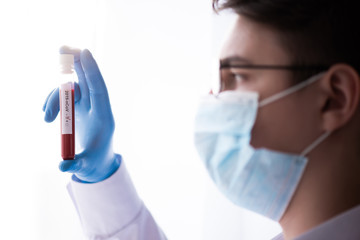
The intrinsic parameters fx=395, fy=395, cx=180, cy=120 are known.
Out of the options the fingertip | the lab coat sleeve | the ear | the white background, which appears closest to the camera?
the ear

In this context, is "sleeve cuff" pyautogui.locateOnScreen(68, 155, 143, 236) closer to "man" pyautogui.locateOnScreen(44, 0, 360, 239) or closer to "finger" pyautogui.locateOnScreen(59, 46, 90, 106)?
"finger" pyautogui.locateOnScreen(59, 46, 90, 106)

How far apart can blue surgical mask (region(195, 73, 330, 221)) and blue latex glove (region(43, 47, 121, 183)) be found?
0.32m

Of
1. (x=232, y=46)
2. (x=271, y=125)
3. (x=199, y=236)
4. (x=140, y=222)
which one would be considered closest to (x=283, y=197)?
(x=271, y=125)

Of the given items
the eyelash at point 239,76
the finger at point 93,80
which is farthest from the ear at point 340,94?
the finger at point 93,80

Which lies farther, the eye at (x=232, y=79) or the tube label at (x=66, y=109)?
the tube label at (x=66, y=109)

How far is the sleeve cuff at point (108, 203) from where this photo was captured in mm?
1179

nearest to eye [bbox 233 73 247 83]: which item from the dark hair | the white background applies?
the dark hair

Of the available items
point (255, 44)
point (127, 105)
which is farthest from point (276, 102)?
point (127, 105)

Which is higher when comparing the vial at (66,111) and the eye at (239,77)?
the eye at (239,77)

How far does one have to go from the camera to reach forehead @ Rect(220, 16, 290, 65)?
0.88m

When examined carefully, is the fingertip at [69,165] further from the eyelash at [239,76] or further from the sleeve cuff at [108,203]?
the eyelash at [239,76]

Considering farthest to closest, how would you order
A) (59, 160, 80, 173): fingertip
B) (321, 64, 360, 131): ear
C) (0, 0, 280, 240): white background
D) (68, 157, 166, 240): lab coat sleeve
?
(0, 0, 280, 240): white background → (68, 157, 166, 240): lab coat sleeve → (59, 160, 80, 173): fingertip → (321, 64, 360, 131): ear

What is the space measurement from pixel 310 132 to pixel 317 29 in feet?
0.73

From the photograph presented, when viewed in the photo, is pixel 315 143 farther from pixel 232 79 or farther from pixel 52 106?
pixel 52 106
